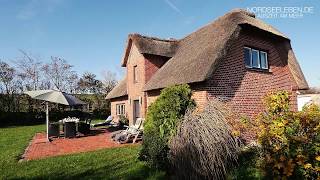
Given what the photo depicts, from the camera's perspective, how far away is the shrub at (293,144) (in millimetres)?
4848

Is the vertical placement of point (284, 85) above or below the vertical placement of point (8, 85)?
below

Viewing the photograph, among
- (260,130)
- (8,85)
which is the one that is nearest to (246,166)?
(260,130)

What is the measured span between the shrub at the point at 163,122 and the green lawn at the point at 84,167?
1.34 feet

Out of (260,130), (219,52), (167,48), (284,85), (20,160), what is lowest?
(20,160)

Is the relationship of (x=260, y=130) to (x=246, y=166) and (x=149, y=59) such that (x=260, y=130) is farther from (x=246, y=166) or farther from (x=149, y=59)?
(x=149, y=59)

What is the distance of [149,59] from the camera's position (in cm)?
1811

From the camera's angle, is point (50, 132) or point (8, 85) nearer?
point (50, 132)

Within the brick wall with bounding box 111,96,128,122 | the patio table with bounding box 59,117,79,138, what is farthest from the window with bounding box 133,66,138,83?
the patio table with bounding box 59,117,79,138

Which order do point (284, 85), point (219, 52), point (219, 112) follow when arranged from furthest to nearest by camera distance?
point (284, 85) < point (219, 52) < point (219, 112)

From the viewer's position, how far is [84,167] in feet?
30.4

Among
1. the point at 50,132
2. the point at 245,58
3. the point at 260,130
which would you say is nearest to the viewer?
the point at 260,130

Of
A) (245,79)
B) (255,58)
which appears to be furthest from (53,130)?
(255,58)

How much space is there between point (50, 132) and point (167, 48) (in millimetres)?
8817

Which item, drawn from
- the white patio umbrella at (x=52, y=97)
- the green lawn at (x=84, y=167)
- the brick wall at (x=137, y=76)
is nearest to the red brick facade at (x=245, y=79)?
the brick wall at (x=137, y=76)
